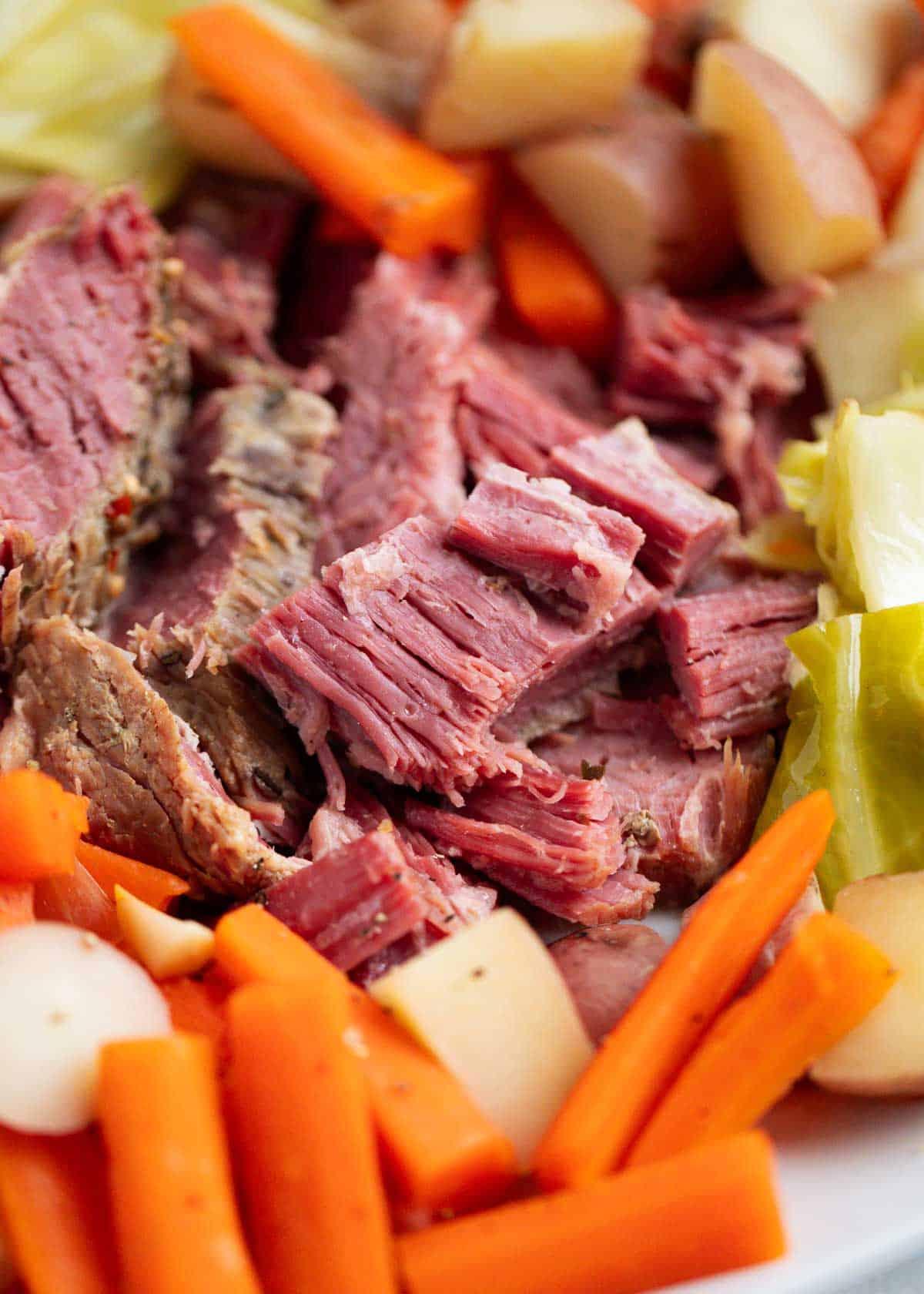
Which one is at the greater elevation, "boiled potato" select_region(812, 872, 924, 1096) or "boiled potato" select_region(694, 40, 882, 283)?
"boiled potato" select_region(694, 40, 882, 283)

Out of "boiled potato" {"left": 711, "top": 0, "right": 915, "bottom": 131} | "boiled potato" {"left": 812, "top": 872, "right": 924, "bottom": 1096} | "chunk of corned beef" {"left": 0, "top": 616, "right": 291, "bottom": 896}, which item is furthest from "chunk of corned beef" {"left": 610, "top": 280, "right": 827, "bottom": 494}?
"chunk of corned beef" {"left": 0, "top": 616, "right": 291, "bottom": 896}

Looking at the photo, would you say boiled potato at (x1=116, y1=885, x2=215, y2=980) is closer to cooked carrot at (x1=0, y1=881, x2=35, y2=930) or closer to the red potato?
cooked carrot at (x1=0, y1=881, x2=35, y2=930)

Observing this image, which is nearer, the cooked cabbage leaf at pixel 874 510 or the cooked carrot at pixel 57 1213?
the cooked carrot at pixel 57 1213

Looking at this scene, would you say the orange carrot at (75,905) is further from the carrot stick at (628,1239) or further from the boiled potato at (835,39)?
the boiled potato at (835,39)

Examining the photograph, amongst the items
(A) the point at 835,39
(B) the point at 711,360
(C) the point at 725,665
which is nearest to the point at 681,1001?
(C) the point at 725,665

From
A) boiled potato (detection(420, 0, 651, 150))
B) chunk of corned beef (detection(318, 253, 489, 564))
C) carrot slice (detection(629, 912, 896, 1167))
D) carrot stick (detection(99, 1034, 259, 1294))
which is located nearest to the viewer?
carrot stick (detection(99, 1034, 259, 1294))

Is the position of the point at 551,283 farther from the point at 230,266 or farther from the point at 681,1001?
the point at 681,1001

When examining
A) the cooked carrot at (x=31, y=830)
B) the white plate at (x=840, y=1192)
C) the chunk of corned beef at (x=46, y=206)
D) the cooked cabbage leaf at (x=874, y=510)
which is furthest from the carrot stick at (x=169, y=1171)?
the chunk of corned beef at (x=46, y=206)

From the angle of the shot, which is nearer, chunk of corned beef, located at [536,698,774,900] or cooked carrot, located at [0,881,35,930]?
cooked carrot, located at [0,881,35,930]
